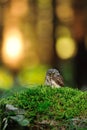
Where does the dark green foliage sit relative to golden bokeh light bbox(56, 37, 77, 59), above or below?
above

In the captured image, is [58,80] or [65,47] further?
[65,47]

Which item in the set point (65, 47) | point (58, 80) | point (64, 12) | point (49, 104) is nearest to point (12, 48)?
point (65, 47)

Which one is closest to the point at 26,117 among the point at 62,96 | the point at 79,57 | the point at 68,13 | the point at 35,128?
the point at 35,128

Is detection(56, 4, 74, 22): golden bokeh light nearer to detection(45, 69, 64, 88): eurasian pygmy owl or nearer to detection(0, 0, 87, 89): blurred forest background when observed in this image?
detection(0, 0, 87, 89): blurred forest background

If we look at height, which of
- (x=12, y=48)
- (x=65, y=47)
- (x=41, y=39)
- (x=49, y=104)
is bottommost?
(x=12, y=48)

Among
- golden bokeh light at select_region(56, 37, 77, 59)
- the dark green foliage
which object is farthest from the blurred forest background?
the dark green foliage

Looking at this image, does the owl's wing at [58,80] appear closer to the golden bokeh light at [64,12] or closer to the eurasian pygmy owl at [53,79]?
the eurasian pygmy owl at [53,79]

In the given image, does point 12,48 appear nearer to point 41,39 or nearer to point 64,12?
point 41,39
